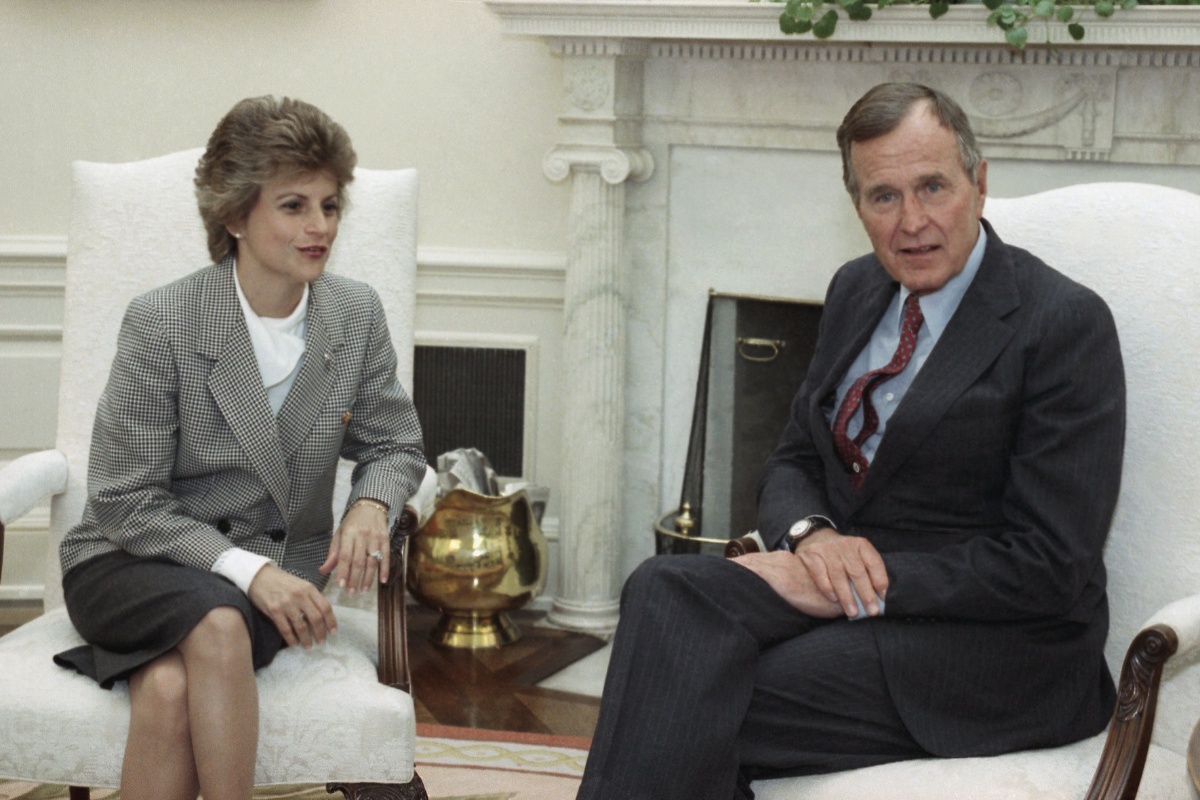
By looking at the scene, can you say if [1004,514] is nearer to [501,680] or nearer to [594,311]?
[501,680]

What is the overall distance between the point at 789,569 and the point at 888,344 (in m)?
0.40

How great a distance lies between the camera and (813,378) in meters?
2.09

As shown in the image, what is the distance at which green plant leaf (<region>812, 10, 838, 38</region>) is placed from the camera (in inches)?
124

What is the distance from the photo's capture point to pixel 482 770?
2752mm

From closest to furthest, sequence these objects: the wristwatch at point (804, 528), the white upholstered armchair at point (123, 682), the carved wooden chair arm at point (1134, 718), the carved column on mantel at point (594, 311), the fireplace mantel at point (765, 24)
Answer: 1. the carved wooden chair arm at point (1134, 718)
2. the white upholstered armchair at point (123, 682)
3. the wristwatch at point (804, 528)
4. the fireplace mantel at point (765, 24)
5. the carved column on mantel at point (594, 311)

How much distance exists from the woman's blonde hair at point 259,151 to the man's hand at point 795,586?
845mm

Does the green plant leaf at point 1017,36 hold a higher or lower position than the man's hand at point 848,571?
higher

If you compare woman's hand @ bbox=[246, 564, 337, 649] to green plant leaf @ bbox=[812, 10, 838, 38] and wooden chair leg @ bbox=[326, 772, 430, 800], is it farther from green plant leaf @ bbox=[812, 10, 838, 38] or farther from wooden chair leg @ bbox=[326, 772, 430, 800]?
green plant leaf @ bbox=[812, 10, 838, 38]

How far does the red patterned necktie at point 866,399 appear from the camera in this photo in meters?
1.95

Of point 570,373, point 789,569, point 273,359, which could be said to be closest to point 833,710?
point 789,569

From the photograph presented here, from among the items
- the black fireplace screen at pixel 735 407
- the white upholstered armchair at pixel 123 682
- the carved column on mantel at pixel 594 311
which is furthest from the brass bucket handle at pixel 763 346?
the white upholstered armchair at pixel 123 682

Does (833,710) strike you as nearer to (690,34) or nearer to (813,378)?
(813,378)

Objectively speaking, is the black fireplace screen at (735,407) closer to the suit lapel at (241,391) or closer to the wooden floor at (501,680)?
the wooden floor at (501,680)

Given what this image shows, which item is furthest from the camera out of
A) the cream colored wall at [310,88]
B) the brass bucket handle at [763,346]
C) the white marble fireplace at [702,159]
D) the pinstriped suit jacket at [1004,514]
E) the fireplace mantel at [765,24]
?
the cream colored wall at [310,88]
